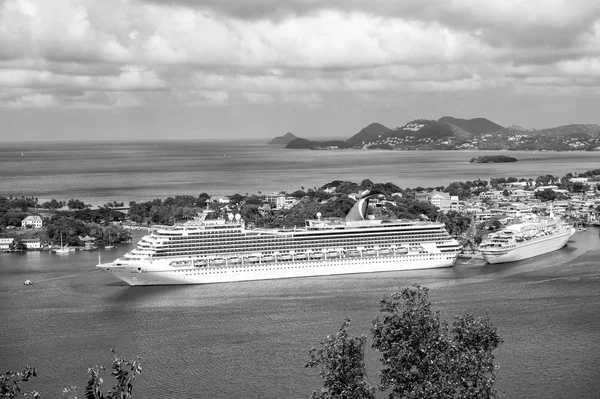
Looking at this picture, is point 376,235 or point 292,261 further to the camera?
point 376,235

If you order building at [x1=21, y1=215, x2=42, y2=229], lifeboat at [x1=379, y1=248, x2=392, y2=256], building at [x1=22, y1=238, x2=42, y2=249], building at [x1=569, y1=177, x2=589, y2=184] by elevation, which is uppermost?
building at [x1=569, y1=177, x2=589, y2=184]

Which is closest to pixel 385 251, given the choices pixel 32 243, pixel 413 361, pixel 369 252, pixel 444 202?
pixel 369 252

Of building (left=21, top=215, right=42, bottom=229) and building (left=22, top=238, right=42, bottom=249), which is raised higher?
building (left=21, top=215, right=42, bottom=229)

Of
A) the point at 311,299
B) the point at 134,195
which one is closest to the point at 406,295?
the point at 311,299

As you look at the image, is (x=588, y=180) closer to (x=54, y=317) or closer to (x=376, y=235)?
(x=376, y=235)

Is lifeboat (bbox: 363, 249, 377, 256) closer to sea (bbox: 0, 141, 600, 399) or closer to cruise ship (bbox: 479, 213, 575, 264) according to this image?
sea (bbox: 0, 141, 600, 399)

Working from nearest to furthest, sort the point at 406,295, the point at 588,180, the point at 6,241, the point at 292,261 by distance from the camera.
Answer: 1. the point at 406,295
2. the point at 292,261
3. the point at 6,241
4. the point at 588,180

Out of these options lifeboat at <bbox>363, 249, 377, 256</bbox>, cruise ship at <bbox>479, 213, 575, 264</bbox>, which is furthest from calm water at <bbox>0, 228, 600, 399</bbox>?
lifeboat at <bbox>363, 249, 377, 256</bbox>
